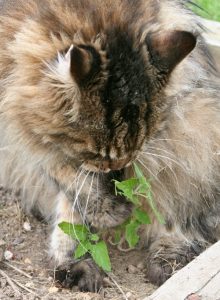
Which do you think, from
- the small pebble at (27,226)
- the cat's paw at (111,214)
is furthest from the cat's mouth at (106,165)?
the small pebble at (27,226)

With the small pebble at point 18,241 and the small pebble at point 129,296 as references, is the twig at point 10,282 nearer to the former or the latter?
the small pebble at point 18,241

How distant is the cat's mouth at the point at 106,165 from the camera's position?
2656 millimetres

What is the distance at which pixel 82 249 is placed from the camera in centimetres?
297

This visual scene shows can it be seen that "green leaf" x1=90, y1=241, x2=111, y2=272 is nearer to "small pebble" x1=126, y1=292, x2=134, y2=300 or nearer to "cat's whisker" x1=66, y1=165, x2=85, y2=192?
"small pebble" x1=126, y1=292, x2=134, y2=300

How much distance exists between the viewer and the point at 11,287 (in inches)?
113

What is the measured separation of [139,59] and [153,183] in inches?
31.2

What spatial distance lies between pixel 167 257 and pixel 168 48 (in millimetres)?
1108

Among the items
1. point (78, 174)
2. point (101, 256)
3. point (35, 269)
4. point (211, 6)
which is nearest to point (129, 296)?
point (101, 256)

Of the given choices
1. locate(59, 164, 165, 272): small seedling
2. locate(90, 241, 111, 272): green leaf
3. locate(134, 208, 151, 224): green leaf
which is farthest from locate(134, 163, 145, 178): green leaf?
locate(90, 241, 111, 272): green leaf

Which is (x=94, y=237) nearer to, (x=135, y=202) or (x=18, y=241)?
(x=135, y=202)

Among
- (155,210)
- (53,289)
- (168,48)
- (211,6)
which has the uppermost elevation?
(168,48)

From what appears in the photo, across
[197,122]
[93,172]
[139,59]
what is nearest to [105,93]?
[139,59]

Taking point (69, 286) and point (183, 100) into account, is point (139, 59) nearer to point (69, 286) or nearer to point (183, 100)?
point (183, 100)

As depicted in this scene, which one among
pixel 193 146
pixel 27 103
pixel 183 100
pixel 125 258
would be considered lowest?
pixel 125 258
